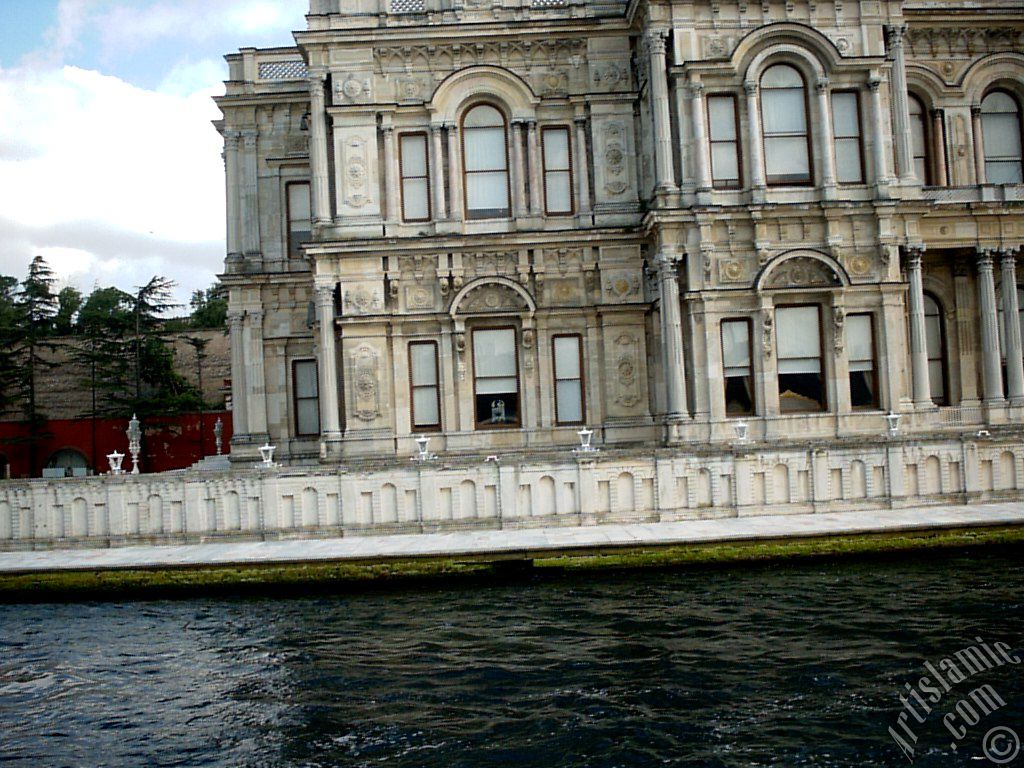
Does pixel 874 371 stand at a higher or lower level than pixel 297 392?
lower

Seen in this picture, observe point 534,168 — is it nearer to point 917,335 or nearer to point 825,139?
point 825,139

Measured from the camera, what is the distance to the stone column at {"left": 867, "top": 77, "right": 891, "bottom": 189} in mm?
20516

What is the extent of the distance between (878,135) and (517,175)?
7571mm

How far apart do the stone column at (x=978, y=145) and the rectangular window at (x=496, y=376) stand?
464 inches

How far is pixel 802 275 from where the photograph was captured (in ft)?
66.7

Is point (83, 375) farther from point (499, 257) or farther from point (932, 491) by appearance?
point (932, 491)

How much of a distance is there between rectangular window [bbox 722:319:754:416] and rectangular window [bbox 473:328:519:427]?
4.56 metres

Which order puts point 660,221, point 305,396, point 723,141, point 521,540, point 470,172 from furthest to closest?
1. point 305,396
2. point 470,172
3. point 723,141
4. point 660,221
5. point 521,540

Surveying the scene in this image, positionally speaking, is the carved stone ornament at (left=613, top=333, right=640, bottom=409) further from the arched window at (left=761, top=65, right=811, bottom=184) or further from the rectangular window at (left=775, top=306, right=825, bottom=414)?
the arched window at (left=761, top=65, right=811, bottom=184)

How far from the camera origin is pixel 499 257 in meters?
21.9

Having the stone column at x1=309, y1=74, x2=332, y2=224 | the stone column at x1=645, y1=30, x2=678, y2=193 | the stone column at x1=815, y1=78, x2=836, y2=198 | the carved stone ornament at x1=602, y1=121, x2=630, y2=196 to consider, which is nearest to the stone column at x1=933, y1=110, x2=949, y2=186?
the stone column at x1=815, y1=78, x2=836, y2=198

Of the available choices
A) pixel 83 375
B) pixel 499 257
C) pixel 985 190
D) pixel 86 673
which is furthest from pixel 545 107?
pixel 83 375

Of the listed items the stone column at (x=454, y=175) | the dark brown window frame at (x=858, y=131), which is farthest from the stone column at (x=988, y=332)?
the stone column at (x=454, y=175)

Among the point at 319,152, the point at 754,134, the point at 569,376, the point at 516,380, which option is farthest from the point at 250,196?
the point at 754,134
